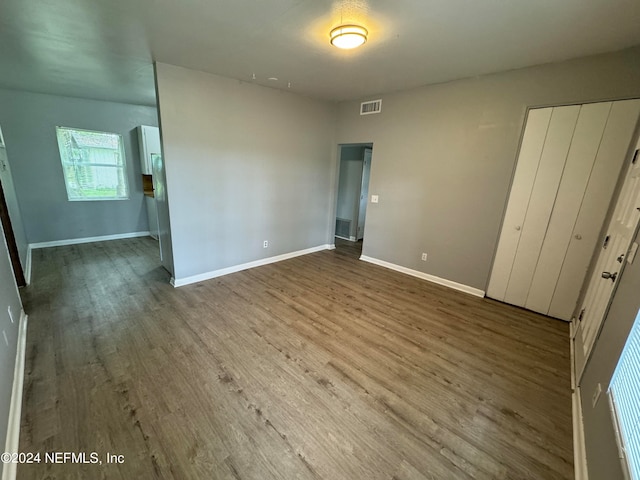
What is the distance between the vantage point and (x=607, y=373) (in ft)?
4.85

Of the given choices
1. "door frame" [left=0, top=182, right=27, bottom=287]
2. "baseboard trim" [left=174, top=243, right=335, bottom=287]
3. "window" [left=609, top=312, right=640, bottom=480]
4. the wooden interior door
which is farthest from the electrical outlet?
"door frame" [left=0, top=182, right=27, bottom=287]

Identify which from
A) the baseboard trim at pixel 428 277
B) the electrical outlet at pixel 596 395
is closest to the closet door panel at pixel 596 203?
the baseboard trim at pixel 428 277

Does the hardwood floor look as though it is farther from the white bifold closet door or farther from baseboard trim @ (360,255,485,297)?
the white bifold closet door

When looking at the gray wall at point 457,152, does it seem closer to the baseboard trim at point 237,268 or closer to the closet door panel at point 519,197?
the closet door panel at point 519,197

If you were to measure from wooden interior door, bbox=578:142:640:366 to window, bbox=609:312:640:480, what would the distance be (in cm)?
76

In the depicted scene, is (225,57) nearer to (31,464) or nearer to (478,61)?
(478,61)

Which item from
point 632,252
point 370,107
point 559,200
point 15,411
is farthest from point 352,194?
point 15,411

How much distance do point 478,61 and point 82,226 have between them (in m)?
7.12

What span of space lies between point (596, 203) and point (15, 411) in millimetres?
5113

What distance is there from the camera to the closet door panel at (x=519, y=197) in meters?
2.91

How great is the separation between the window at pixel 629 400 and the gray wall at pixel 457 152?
2239 millimetres

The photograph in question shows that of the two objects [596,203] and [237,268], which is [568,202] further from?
[237,268]

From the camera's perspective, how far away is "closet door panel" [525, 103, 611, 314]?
2613 millimetres

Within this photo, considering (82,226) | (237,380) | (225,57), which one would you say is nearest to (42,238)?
(82,226)
